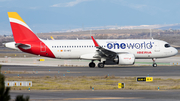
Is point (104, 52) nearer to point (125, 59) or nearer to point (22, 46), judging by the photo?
point (125, 59)

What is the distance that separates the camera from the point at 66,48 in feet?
147

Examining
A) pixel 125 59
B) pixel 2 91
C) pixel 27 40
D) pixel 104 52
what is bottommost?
pixel 2 91

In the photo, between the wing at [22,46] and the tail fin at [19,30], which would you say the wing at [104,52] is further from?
the wing at [22,46]

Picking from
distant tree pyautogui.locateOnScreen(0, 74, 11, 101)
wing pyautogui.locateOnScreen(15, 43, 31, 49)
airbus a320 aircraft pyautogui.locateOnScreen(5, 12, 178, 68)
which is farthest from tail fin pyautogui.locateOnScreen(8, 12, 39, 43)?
distant tree pyautogui.locateOnScreen(0, 74, 11, 101)

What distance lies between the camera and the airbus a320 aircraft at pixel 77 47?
4394 cm

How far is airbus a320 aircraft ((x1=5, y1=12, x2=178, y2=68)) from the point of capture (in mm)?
43938

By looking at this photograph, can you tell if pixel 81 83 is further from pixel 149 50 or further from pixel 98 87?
pixel 149 50

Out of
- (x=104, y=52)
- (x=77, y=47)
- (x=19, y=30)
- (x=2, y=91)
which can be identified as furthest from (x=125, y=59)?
(x=2, y=91)

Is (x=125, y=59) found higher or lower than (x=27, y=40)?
lower

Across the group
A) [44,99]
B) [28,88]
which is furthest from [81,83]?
[44,99]

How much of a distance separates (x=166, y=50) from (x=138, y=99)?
2772cm

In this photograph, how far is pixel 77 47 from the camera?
148ft

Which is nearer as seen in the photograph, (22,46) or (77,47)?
(22,46)

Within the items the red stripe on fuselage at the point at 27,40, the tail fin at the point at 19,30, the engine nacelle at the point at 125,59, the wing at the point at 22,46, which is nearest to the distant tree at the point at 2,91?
the engine nacelle at the point at 125,59
